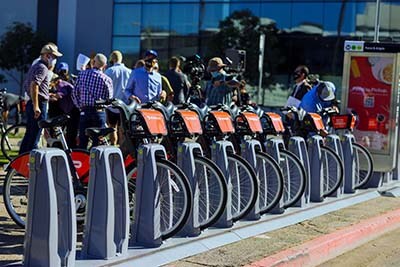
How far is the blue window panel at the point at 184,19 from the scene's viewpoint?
125 ft

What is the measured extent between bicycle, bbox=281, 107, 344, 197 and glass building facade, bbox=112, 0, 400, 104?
864 inches

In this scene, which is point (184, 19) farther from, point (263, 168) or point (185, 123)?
point (185, 123)

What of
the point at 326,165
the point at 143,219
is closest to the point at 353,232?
the point at 326,165

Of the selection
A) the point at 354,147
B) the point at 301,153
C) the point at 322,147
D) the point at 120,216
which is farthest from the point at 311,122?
the point at 120,216

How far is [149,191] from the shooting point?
6.33 m

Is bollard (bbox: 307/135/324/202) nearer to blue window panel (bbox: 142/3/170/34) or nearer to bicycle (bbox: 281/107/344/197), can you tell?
bicycle (bbox: 281/107/344/197)

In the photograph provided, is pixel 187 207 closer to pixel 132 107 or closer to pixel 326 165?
pixel 132 107

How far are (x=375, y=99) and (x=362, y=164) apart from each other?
1214mm

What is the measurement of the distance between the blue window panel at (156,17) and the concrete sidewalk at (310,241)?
30488 mm

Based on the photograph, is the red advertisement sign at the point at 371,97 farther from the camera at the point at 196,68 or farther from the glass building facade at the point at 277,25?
the glass building facade at the point at 277,25

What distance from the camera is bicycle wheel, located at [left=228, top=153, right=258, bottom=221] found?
7.48 m

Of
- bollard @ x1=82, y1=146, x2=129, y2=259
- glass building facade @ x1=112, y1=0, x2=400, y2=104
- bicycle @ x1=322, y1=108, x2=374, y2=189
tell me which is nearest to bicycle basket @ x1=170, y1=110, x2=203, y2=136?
bollard @ x1=82, y1=146, x2=129, y2=259

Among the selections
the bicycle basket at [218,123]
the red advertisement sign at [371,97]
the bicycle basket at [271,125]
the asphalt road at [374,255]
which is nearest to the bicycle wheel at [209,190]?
the bicycle basket at [218,123]

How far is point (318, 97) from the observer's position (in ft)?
36.7
